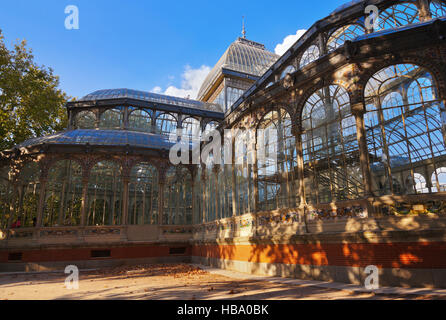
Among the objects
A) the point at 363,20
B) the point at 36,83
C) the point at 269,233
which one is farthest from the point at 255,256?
the point at 36,83

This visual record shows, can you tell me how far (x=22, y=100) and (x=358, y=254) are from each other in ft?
86.7

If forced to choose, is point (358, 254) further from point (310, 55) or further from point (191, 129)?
point (191, 129)

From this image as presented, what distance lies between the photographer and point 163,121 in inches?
1100

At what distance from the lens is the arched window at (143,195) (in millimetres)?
20359

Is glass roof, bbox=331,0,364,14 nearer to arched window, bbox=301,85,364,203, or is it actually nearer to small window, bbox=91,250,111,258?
arched window, bbox=301,85,364,203

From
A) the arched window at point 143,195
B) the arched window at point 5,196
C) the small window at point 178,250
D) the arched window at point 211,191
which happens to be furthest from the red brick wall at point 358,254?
the arched window at point 5,196

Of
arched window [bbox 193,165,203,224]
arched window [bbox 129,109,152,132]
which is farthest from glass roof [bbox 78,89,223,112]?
arched window [bbox 193,165,203,224]

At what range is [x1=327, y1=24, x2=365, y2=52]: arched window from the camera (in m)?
17.7

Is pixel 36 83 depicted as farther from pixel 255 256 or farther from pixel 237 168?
pixel 255 256

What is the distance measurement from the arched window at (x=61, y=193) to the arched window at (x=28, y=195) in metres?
0.71

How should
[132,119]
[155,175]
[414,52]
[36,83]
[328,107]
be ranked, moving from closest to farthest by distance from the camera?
[414,52]
[328,107]
[155,175]
[36,83]
[132,119]

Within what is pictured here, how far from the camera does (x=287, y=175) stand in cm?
1188

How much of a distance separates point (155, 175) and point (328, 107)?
12755 mm

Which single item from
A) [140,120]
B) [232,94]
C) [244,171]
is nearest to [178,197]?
[244,171]
